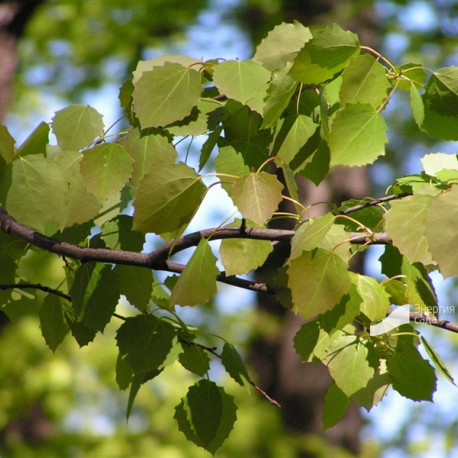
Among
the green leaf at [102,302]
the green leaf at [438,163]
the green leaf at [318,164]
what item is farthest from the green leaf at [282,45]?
the green leaf at [102,302]

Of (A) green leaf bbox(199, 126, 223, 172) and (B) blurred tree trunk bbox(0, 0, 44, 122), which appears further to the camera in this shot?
(B) blurred tree trunk bbox(0, 0, 44, 122)

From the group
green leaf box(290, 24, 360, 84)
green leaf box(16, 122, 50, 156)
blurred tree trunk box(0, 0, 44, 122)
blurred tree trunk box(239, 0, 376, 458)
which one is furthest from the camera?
blurred tree trunk box(0, 0, 44, 122)

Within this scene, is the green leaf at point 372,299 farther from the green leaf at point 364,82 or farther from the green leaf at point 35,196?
the green leaf at point 35,196

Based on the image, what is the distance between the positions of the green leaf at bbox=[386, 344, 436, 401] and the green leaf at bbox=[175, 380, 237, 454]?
0.22 metres

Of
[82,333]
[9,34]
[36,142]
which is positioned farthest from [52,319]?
[9,34]

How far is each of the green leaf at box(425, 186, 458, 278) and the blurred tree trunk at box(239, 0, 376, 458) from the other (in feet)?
9.03

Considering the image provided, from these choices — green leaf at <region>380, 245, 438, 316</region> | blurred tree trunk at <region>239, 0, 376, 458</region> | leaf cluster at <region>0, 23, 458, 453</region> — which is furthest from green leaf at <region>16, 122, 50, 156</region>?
blurred tree trunk at <region>239, 0, 376, 458</region>

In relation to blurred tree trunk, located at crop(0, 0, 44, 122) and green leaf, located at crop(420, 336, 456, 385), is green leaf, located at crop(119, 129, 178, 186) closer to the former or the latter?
green leaf, located at crop(420, 336, 456, 385)

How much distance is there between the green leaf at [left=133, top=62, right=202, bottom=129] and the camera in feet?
2.67

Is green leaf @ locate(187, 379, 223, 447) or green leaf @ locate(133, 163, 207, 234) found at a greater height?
green leaf @ locate(133, 163, 207, 234)

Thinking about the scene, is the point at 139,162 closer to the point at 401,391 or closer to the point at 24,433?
the point at 401,391

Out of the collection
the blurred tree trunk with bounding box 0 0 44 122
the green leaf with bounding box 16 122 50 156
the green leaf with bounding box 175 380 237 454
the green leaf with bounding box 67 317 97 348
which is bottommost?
the blurred tree trunk with bounding box 0 0 44 122

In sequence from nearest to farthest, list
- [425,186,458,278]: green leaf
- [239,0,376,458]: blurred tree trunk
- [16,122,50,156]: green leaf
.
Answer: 1. [425,186,458,278]: green leaf
2. [16,122,50,156]: green leaf
3. [239,0,376,458]: blurred tree trunk

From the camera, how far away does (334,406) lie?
906 mm
